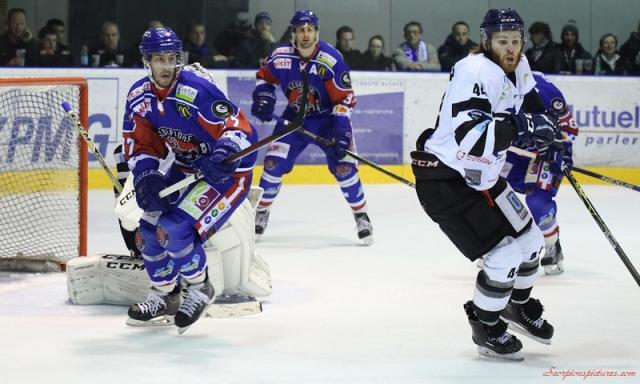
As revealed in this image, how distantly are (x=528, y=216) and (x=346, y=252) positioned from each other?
8.18 ft

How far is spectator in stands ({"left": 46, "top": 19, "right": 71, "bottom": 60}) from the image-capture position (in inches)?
324

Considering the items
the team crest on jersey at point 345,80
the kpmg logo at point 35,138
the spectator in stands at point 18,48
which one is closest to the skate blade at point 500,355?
the team crest on jersey at point 345,80

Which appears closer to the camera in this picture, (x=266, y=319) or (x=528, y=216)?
(x=528, y=216)

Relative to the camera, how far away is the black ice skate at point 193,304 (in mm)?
3824

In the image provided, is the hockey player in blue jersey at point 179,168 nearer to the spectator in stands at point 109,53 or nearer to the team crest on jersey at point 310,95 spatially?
the team crest on jersey at point 310,95

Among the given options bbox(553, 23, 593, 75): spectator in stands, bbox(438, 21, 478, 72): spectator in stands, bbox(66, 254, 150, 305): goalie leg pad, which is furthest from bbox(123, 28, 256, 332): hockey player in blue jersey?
bbox(553, 23, 593, 75): spectator in stands

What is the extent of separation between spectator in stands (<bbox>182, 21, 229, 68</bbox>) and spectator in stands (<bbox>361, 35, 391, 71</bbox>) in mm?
1062

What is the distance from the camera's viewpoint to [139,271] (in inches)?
173

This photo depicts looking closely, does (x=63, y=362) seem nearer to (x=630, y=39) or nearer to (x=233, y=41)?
(x=233, y=41)

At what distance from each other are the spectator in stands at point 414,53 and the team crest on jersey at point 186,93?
519 cm

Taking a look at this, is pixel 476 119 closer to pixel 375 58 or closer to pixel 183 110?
pixel 183 110

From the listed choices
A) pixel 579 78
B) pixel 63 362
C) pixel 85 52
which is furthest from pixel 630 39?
pixel 63 362

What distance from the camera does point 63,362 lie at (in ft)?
11.5

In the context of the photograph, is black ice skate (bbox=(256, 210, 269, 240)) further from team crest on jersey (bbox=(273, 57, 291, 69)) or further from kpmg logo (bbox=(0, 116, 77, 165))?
kpmg logo (bbox=(0, 116, 77, 165))
